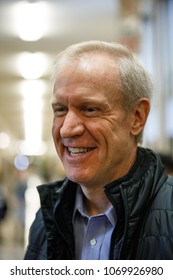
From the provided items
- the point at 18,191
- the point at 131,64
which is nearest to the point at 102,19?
the point at 18,191

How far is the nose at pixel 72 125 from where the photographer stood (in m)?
0.90

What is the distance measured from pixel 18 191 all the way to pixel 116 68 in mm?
3962

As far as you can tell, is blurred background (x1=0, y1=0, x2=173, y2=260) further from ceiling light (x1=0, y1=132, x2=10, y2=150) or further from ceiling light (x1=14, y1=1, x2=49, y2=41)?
ceiling light (x1=0, y1=132, x2=10, y2=150)

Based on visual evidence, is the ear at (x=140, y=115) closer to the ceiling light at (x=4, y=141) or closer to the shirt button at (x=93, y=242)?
the shirt button at (x=93, y=242)

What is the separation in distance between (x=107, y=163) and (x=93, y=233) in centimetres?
17

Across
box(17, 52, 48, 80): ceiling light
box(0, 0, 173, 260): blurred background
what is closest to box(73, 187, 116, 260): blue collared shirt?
box(0, 0, 173, 260): blurred background

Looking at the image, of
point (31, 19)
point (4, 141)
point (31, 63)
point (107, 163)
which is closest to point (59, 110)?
point (107, 163)

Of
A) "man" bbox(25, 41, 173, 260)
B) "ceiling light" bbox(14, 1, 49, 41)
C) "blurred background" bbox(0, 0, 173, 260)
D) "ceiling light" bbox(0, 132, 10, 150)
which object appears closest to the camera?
"man" bbox(25, 41, 173, 260)

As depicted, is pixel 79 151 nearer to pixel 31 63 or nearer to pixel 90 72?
pixel 90 72

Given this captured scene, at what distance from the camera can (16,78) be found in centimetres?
436

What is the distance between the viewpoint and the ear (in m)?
0.99

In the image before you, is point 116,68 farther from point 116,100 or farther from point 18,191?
point 18,191

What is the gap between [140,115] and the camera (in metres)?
1.00

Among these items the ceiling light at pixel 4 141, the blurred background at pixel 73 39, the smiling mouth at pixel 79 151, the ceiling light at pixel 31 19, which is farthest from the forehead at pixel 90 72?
the ceiling light at pixel 4 141
